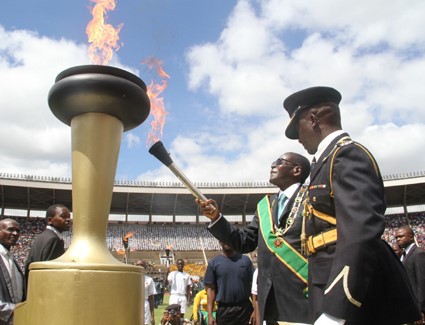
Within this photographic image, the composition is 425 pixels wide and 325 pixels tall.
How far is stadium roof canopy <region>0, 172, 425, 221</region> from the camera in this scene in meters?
31.5

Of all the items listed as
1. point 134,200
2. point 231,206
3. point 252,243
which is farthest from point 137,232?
point 252,243

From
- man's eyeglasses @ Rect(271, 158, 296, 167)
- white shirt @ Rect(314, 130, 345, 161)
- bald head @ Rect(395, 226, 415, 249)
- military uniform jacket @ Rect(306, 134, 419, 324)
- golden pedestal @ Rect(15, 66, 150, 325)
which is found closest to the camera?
golden pedestal @ Rect(15, 66, 150, 325)

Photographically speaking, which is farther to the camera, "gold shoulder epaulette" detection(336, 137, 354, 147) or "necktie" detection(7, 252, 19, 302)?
"necktie" detection(7, 252, 19, 302)

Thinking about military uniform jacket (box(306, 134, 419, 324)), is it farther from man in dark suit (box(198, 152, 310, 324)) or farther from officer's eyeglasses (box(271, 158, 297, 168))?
officer's eyeglasses (box(271, 158, 297, 168))

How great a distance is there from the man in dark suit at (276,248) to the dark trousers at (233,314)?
7.96 feet

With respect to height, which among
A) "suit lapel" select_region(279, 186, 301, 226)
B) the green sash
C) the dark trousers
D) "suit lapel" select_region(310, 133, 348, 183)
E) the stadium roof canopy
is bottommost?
the dark trousers

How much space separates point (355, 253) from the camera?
61.2 inches

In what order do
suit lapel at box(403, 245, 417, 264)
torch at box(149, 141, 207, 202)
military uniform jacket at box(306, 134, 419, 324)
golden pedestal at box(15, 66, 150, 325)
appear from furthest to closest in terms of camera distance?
suit lapel at box(403, 245, 417, 264), torch at box(149, 141, 207, 202), military uniform jacket at box(306, 134, 419, 324), golden pedestal at box(15, 66, 150, 325)

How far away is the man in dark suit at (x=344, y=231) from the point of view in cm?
155

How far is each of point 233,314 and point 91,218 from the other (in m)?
4.17

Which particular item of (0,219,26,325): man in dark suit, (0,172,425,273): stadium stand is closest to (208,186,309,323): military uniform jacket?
(0,219,26,325): man in dark suit

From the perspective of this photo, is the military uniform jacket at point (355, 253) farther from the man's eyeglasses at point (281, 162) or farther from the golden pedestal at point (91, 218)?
the man's eyeglasses at point (281, 162)

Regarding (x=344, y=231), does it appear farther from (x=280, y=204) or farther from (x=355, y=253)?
(x=280, y=204)

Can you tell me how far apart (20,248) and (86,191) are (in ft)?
→ 111
